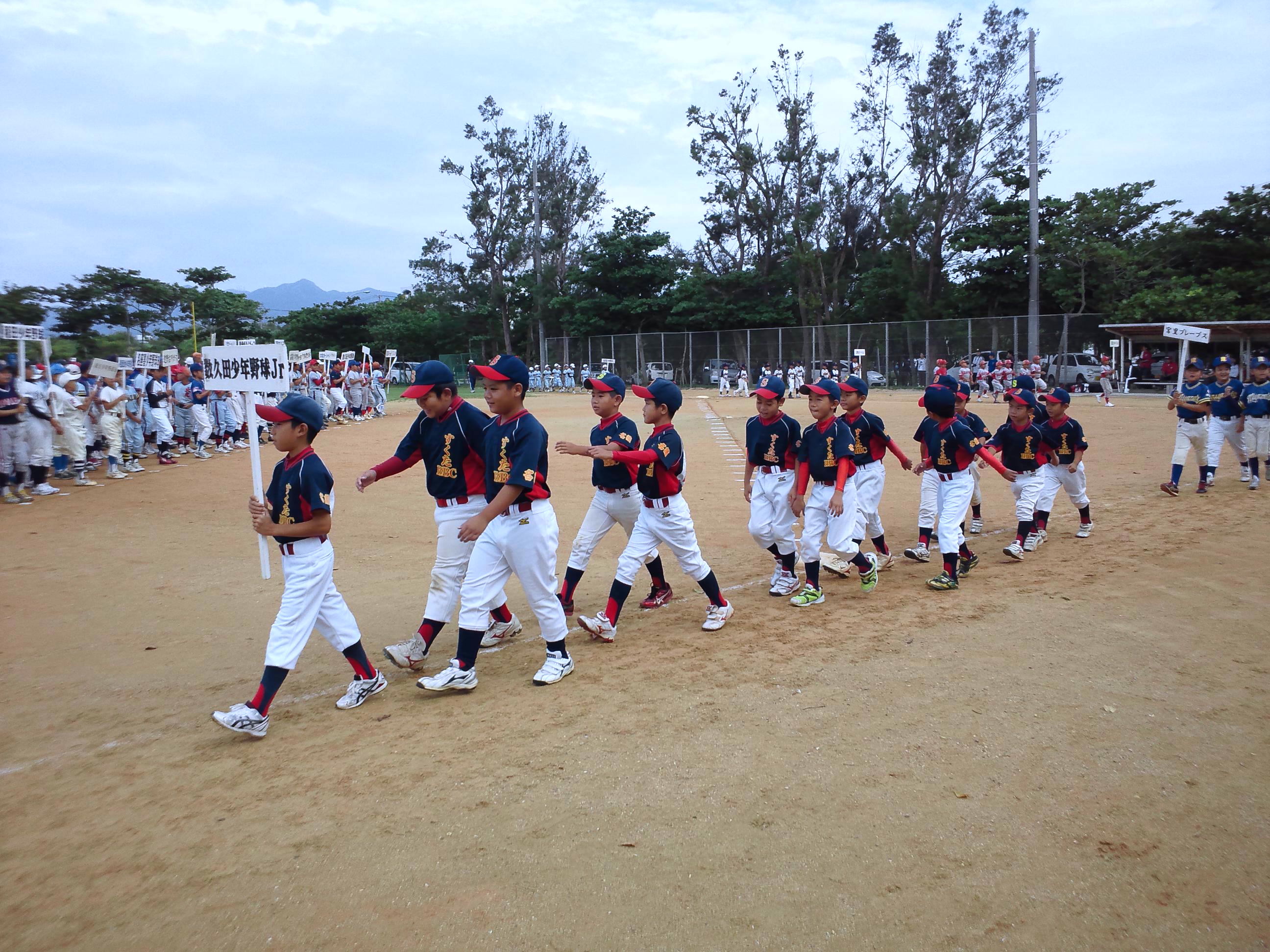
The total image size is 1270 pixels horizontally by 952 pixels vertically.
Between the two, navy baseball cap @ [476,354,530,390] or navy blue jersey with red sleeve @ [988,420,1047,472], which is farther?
navy blue jersey with red sleeve @ [988,420,1047,472]

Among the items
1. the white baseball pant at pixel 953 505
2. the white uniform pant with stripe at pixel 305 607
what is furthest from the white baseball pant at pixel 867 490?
the white uniform pant with stripe at pixel 305 607

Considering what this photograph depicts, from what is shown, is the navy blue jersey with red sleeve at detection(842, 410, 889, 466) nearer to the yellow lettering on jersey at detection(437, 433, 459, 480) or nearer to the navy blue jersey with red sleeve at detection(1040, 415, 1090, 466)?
the navy blue jersey with red sleeve at detection(1040, 415, 1090, 466)

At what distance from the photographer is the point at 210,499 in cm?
1260

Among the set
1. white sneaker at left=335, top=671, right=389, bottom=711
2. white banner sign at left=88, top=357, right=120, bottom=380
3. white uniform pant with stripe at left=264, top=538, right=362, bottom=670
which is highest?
white banner sign at left=88, top=357, right=120, bottom=380

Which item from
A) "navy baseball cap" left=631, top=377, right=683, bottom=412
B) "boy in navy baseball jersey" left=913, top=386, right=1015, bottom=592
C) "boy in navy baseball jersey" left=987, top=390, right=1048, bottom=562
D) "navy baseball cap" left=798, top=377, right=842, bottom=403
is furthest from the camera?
"boy in navy baseball jersey" left=987, top=390, right=1048, bottom=562

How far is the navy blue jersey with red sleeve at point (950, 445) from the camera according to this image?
7602mm

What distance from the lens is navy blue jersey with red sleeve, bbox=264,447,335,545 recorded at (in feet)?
15.7

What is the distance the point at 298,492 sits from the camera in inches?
189

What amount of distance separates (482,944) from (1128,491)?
12.3m

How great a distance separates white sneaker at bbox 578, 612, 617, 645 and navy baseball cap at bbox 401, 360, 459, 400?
193cm

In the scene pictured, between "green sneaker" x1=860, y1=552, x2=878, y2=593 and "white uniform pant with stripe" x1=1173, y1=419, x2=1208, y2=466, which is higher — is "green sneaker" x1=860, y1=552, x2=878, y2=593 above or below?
below

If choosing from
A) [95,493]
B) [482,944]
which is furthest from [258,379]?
[95,493]

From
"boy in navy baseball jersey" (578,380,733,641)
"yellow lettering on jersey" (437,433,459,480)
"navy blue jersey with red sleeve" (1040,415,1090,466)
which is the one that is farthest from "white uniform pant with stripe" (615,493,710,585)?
"navy blue jersey with red sleeve" (1040,415,1090,466)

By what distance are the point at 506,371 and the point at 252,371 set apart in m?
2.89
